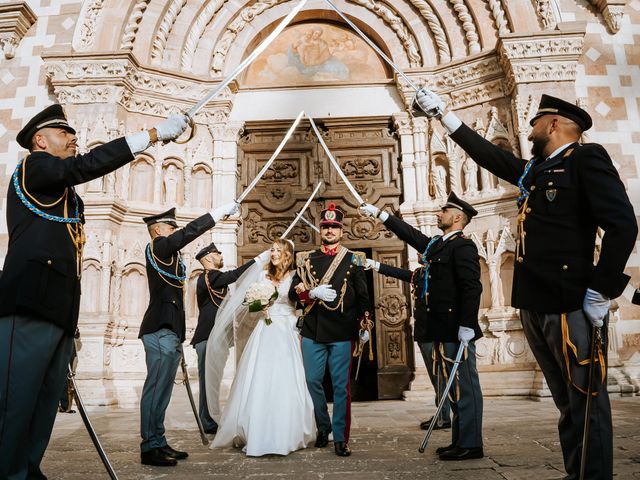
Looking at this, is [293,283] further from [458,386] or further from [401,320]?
[401,320]

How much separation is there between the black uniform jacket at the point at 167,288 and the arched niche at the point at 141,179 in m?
4.81

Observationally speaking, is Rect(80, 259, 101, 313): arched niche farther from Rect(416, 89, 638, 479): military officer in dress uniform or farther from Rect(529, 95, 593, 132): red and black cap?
Rect(529, 95, 593, 132): red and black cap

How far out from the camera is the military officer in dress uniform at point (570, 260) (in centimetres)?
251

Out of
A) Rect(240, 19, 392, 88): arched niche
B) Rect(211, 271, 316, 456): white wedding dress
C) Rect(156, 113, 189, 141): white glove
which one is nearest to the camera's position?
Rect(156, 113, 189, 141): white glove

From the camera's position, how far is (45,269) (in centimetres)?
264

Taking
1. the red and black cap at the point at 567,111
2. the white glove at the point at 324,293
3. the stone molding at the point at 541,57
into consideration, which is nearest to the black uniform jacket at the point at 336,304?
the white glove at the point at 324,293

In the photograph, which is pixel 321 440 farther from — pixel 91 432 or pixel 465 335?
pixel 91 432

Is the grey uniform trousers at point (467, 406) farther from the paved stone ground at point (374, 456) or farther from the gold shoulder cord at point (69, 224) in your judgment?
the gold shoulder cord at point (69, 224)

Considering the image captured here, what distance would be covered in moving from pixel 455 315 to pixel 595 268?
5.54 feet

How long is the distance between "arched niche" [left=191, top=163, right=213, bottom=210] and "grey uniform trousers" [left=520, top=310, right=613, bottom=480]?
22.9 ft

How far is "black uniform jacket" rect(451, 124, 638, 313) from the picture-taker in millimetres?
2520

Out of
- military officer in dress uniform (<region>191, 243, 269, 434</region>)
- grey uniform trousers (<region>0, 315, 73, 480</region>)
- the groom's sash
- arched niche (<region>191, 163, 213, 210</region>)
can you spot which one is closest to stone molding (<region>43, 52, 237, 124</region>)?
arched niche (<region>191, 163, 213, 210</region>)

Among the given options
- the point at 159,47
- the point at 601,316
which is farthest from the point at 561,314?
the point at 159,47

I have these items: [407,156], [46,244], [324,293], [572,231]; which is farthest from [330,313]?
[407,156]
